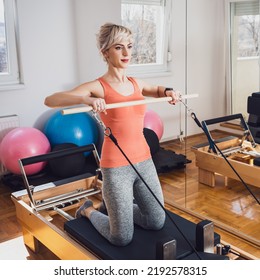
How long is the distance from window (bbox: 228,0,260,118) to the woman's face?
1063 mm

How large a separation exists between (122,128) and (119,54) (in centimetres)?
34

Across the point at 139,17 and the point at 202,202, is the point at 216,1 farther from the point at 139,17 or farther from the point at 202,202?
the point at 202,202

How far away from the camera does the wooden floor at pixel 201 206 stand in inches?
102

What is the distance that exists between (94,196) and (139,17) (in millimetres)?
1466

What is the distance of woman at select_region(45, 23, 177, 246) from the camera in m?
1.86

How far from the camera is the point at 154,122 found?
332 centimetres

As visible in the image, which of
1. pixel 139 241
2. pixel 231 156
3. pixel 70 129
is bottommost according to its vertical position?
pixel 139 241

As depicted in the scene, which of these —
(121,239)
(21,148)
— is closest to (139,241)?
(121,239)

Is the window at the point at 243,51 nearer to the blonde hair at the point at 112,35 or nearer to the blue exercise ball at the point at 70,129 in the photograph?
the blonde hair at the point at 112,35

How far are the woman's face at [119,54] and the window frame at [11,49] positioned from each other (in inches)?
78.0

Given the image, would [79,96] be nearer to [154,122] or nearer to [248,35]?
[248,35]

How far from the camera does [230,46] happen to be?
2.77 metres

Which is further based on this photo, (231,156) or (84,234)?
(231,156)

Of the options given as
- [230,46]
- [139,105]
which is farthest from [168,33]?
[139,105]
